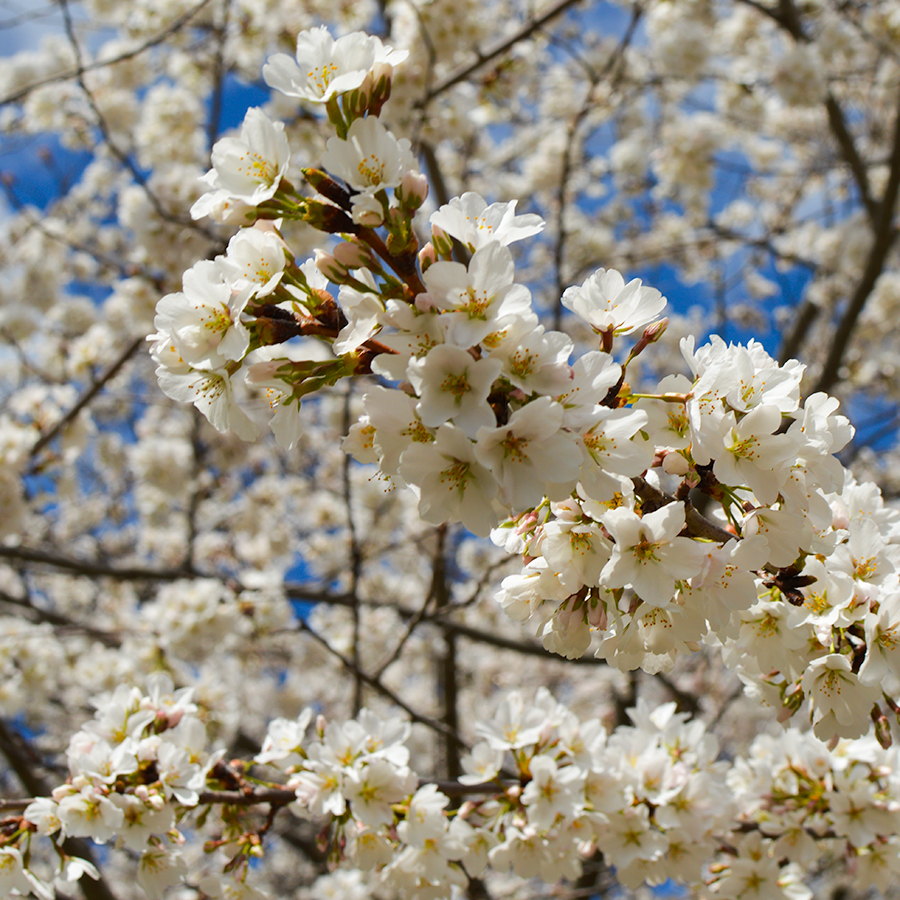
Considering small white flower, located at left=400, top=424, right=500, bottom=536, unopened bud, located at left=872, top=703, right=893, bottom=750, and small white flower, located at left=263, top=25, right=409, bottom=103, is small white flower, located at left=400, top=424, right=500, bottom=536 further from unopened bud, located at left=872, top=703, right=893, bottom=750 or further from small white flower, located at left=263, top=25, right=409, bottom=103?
unopened bud, located at left=872, top=703, right=893, bottom=750

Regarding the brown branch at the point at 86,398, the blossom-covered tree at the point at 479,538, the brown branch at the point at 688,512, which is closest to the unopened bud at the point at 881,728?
the blossom-covered tree at the point at 479,538

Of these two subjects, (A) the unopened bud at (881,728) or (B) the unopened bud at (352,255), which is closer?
(B) the unopened bud at (352,255)

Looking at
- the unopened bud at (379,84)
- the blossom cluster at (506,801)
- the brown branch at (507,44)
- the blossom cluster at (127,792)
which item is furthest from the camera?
the brown branch at (507,44)

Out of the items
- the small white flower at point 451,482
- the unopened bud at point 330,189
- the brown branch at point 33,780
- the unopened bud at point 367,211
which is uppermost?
the unopened bud at point 330,189

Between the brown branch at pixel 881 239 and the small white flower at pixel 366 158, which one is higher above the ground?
the small white flower at pixel 366 158

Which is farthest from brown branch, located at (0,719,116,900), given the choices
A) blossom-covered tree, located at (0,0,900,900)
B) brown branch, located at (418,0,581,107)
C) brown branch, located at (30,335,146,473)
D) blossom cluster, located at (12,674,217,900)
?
brown branch, located at (418,0,581,107)

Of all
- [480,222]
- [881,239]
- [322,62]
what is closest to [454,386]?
[480,222]

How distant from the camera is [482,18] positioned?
4805 mm

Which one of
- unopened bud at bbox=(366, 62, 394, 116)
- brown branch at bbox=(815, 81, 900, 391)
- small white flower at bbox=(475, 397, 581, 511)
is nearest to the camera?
small white flower at bbox=(475, 397, 581, 511)

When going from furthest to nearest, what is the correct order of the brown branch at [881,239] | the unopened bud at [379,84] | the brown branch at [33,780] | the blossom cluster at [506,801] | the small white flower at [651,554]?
the brown branch at [881,239], the brown branch at [33,780], the blossom cluster at [506,801], the unopened bud at [379,84], the small white flower at [651,554]

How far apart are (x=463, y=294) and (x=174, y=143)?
607 cm

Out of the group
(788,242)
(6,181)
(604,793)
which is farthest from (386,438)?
(788,242)

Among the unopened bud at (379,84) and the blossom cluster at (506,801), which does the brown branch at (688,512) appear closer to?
the unopened bud at (379,84)

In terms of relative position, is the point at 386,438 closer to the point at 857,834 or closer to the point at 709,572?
the point at 709,572
